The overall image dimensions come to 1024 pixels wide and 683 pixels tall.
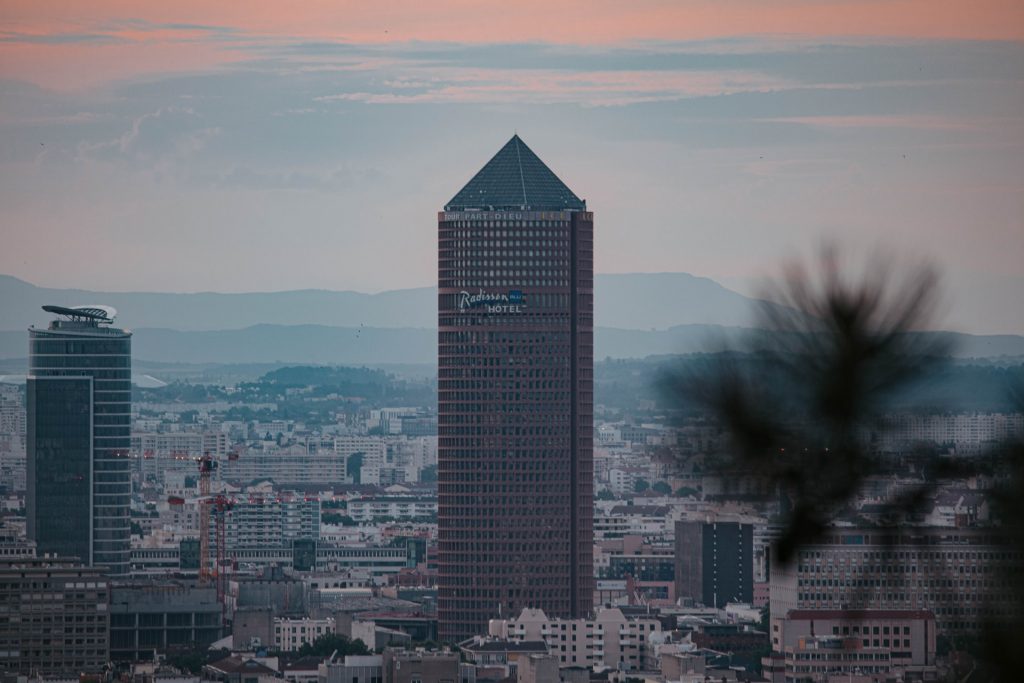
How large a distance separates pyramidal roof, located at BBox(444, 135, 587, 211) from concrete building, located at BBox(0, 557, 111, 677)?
10.1m

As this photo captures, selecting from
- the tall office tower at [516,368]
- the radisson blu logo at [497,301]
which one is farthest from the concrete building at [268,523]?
the radisson blu logo at [497,301]

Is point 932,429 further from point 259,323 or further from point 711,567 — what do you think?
point 259,323

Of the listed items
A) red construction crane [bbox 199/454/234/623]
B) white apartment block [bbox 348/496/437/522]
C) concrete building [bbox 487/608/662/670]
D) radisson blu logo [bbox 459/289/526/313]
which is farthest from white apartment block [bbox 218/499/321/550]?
concrete building [bbox 487/608/662/670]

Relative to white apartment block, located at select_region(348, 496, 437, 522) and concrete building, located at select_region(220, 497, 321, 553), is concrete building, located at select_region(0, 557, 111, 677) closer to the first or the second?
concrete building, located at select_region(220, 497, 321, 553)

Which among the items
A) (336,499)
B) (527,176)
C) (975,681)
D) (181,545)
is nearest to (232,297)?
(336,499)

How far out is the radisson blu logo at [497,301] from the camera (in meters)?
50.4

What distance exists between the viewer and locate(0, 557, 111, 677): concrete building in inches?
1750

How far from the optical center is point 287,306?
431 ft

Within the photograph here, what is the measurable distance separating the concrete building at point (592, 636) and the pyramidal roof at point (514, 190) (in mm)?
9247

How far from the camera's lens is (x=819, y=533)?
15.7ft

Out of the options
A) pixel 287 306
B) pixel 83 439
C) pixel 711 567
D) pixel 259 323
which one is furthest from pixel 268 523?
pixel 259 323

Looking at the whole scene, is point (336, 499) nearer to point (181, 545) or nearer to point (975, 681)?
point (181, 545)

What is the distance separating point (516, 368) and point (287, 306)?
267ft

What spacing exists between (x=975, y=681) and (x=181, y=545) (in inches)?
2666
